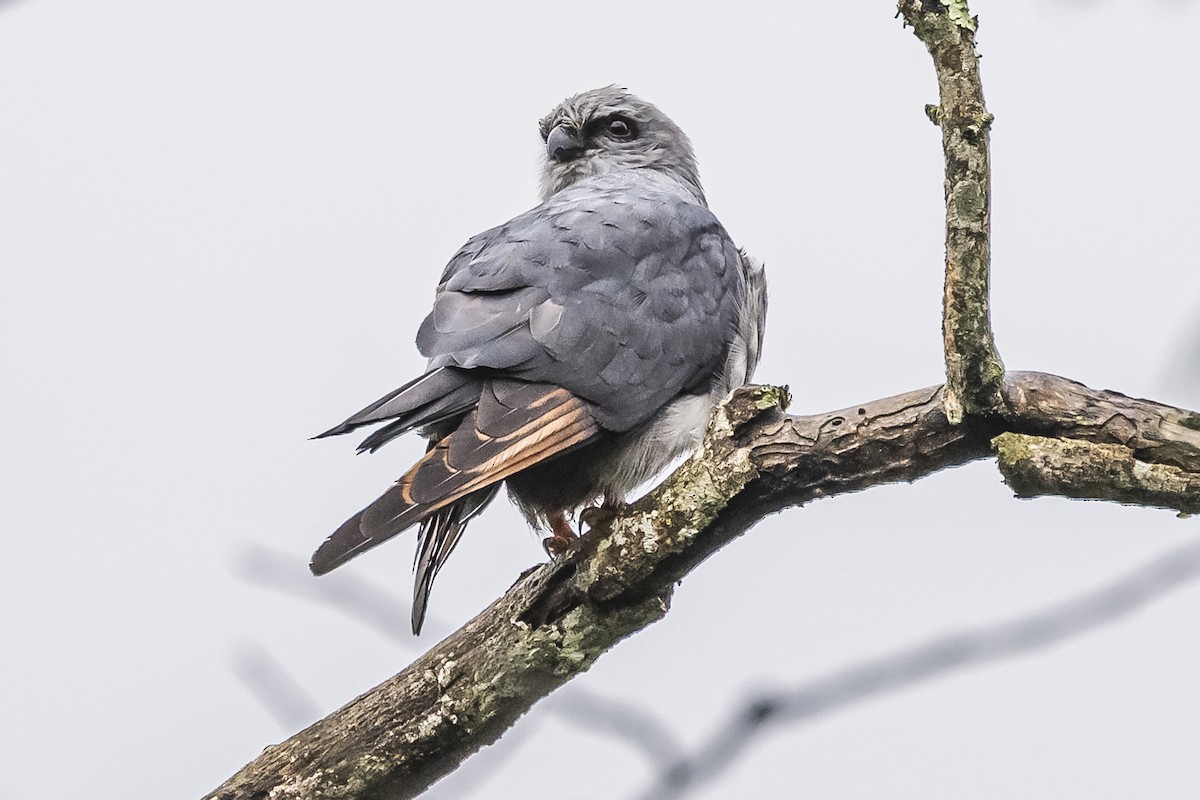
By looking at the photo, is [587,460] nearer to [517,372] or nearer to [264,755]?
[517,372]

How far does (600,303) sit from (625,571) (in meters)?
1.18

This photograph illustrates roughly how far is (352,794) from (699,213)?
2.46 m

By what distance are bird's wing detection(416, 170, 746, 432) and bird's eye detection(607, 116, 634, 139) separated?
→ 1.31 m

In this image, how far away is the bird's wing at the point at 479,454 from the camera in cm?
329

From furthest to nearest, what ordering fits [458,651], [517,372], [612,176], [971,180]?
[612,176] < [517,372] < [458,651] < [971,180]

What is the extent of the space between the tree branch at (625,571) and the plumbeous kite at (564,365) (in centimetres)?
39

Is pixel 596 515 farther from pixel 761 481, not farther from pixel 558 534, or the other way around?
pixel 761 481

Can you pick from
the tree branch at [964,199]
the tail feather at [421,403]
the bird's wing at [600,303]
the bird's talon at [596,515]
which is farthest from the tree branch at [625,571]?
the bird's wing at [600,303]

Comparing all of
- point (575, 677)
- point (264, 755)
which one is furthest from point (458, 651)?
point (264, 755)

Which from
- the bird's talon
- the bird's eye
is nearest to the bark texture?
the bird's talon

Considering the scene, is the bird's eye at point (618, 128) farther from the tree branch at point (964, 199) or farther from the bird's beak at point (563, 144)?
the tree branch at point (964, 199)

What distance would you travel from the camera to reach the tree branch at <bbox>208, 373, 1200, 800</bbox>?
10.1 ft

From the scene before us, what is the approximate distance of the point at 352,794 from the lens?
3.44 meters

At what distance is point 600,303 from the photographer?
4258mm
